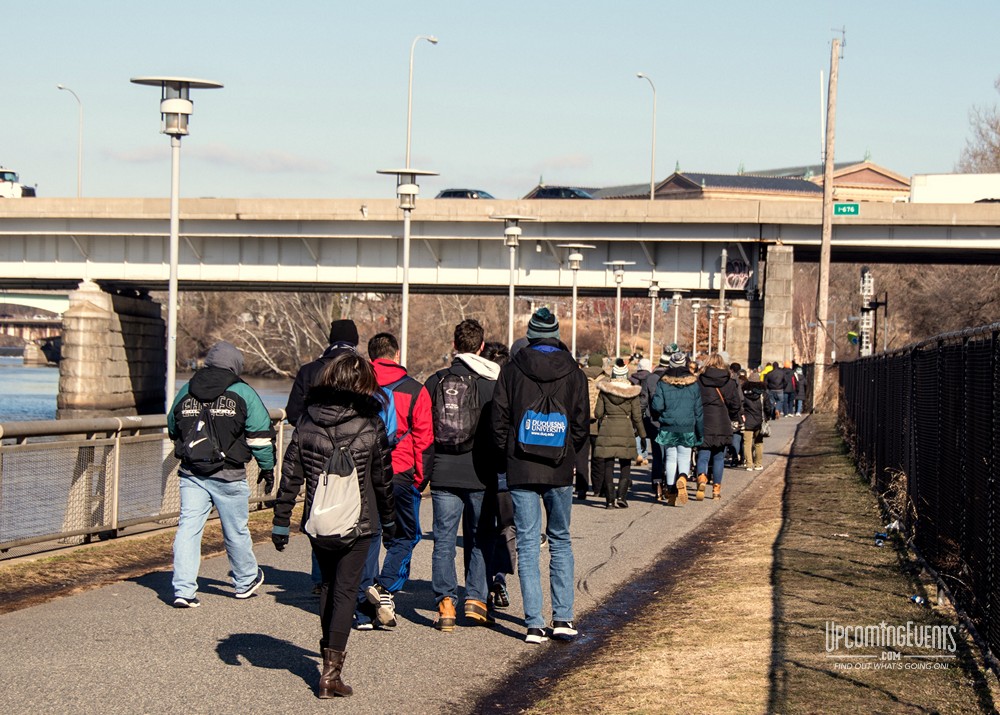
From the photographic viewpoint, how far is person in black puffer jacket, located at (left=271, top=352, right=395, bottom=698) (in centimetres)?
725

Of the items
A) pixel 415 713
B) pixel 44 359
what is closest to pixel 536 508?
pixel 415 713

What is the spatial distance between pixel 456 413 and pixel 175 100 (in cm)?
768

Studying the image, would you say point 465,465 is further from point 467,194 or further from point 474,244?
point 467,194

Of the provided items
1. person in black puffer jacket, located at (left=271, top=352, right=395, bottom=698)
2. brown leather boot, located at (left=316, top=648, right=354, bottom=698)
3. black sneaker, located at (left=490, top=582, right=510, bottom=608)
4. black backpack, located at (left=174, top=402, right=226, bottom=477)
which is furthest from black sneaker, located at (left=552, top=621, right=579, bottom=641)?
black backpack, located at (left=174, top=402, right=226, bottom=477)

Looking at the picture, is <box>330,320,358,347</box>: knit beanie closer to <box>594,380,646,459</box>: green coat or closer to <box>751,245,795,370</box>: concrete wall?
<box>594,380,646,459</box>: green coat

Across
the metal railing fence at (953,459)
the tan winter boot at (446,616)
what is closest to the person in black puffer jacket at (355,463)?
the tan winter boot at (446,616)

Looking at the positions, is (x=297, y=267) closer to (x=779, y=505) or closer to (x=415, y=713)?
(x=779, y=505)

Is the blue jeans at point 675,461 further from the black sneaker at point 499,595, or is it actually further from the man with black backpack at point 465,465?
the man with black backpack at point 465,465

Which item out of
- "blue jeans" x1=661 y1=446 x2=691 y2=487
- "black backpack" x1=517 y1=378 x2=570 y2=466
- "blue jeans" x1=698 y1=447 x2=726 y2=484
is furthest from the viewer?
"blue jeans" x1=698 y1=447 x2=726 y2=484

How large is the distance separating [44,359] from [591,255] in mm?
98382

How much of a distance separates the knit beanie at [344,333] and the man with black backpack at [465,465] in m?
0.69

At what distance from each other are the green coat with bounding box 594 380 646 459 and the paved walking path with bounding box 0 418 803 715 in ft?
17.2

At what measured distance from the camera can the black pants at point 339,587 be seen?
7.24 m

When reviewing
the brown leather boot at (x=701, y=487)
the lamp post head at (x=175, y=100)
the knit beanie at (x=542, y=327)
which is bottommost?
the brown leather boot at (x=701, y=487)
